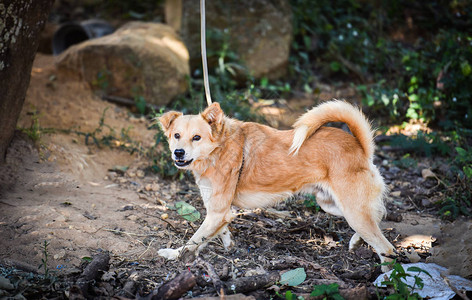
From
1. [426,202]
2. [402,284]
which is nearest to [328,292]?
[402,284]

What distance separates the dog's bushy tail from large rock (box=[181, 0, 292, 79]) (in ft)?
17.2

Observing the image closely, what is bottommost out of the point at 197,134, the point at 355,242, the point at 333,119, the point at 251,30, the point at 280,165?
the point at 355,242

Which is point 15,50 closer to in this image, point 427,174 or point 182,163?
point 182,163

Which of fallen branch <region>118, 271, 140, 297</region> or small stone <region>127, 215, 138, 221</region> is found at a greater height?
fallen branch <region>118, 271, 140, 297</region>

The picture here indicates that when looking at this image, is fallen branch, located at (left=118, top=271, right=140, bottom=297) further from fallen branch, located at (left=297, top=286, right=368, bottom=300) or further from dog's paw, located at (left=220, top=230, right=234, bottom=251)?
fallen branch, located at (left=297, top=286, right=368, bottom=300)

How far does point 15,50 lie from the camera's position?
4.93 m

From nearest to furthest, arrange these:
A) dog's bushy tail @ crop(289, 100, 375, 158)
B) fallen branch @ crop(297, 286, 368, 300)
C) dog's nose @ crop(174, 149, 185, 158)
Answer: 1. fallen branch @ crop(297, 286, 368, 300)
2. dog's nose @ crop(174, 149, 185, 158)
3. dog's bushy tail @ crop(289, 100, 375, 158)

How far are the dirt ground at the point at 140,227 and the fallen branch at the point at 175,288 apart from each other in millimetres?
111

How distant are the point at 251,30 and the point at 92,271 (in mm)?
7293

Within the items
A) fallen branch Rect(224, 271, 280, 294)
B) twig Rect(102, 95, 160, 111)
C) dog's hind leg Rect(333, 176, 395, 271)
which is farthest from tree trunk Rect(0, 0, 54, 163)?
dog's hind leg Rect(333, 176, 395, 271)

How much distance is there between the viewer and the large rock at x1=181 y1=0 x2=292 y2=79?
9.37 metres

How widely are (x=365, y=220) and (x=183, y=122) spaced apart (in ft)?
6.65

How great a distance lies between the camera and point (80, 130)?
21.9 feet

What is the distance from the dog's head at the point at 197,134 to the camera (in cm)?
420
